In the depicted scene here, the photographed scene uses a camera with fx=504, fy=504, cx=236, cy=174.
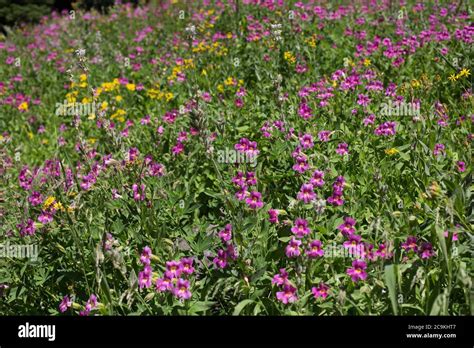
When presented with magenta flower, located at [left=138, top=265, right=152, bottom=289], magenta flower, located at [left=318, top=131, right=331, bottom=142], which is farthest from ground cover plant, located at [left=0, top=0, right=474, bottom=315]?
magenta flower, located at [left=318, top=131, right=331, bottom=142]

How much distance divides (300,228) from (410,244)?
28.3 inches

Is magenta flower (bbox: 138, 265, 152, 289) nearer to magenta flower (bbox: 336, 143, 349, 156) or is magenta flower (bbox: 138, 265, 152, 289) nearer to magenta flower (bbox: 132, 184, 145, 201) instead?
magenta flower (bbox: 132, 184, 145, 201)

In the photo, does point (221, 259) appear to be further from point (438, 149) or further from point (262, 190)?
point (438, 149)

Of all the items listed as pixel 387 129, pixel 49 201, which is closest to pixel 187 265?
pixel 49 201

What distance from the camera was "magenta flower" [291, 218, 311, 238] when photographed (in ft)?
10.8

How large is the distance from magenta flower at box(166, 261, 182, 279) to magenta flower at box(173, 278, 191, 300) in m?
0.04

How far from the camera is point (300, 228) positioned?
3.37 meters

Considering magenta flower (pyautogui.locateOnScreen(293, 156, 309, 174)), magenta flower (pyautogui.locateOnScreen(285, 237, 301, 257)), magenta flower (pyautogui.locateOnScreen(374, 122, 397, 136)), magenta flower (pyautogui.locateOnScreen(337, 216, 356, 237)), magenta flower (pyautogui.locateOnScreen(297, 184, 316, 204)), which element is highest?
magenta flower (pyautogui.locateOnScreen(374, 122, 397, 136))

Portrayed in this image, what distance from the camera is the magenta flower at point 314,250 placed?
3178 millimetres

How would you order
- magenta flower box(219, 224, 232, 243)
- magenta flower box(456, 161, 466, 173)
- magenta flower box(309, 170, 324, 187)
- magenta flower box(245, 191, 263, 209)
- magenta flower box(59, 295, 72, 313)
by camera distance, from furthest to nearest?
magenta flower box(456, 161, 466, 173) < magenta flower box(309, 170, 324, 187) < magenta flower box(245, 191, 263, 209) < magenta flower box(219, 224, 232, 243) < magenta flower box(59, 295, 72, 313)

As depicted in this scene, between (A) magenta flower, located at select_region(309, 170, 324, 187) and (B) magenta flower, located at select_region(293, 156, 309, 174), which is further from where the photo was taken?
(B) magenta flower, located at select_region(293, 156, 309, 174)

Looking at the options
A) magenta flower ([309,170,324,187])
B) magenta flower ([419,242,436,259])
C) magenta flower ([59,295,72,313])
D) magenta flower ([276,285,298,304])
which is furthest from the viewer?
magenta flower ([309,170,324,187])

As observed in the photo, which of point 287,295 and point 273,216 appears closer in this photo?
point 287,295
